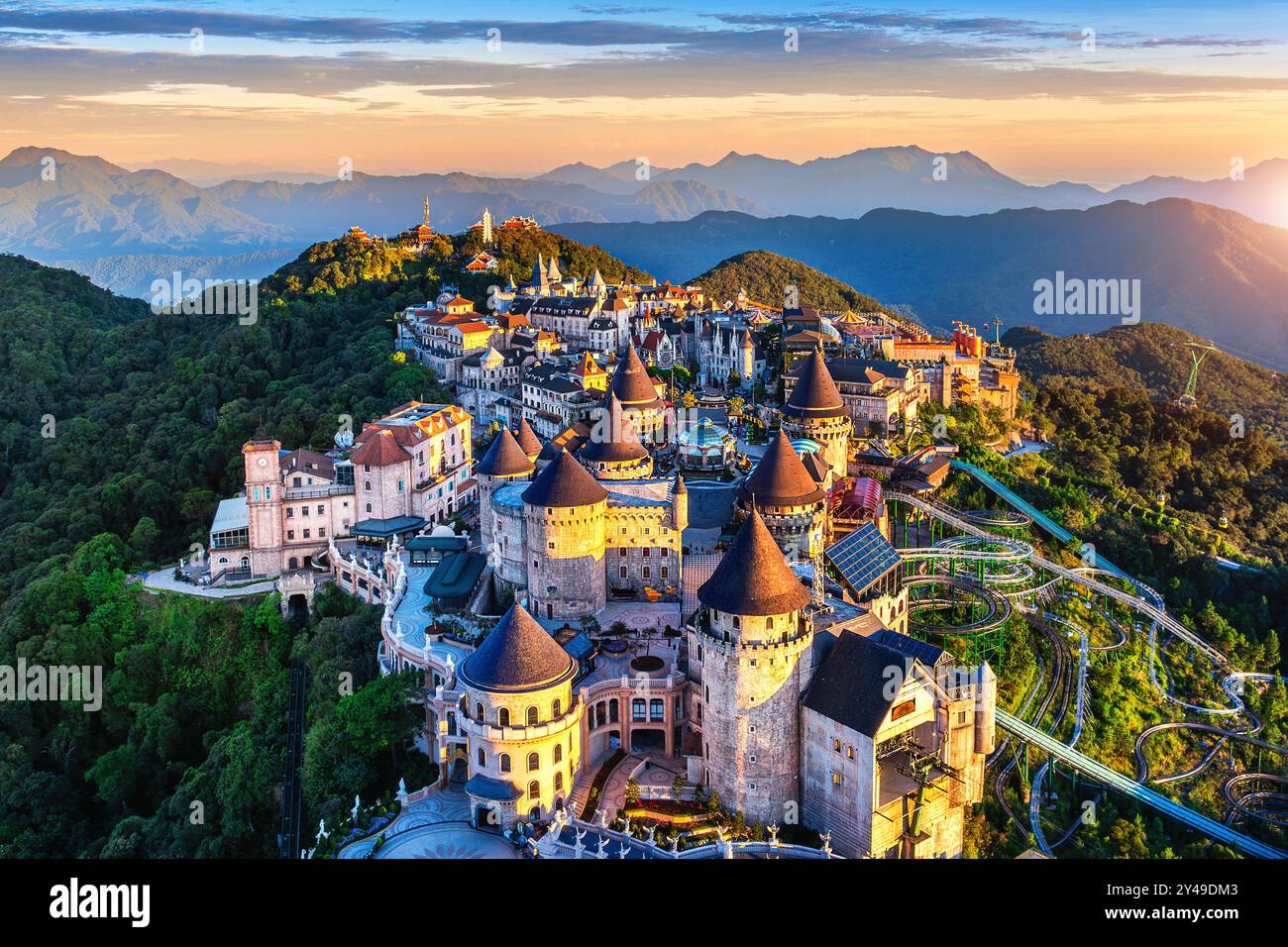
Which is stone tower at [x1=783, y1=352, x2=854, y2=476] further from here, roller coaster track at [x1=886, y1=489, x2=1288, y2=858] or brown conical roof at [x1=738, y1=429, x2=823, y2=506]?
brown conical roof at [x1=738, y1=429, x2=823, y2=506]

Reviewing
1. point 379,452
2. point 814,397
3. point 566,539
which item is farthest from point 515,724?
point 814,397

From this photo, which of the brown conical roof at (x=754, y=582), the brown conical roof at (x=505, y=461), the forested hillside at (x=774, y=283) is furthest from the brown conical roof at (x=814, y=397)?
the forested hillside at (x=774, y=283)

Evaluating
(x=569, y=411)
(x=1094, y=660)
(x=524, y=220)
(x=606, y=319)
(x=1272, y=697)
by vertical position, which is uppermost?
(x=524, y=220)

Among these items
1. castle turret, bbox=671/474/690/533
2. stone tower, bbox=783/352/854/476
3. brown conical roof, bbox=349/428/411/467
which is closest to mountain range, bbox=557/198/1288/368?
stone tower, bbox=783/352/854/476

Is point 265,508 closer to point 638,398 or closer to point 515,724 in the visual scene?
point 638,398

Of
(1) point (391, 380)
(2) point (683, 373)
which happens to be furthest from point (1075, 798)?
(1) point (391, 380)
